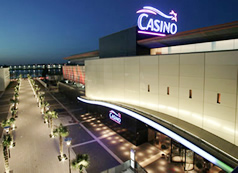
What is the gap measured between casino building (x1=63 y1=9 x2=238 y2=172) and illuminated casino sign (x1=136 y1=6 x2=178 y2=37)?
1.17 feet

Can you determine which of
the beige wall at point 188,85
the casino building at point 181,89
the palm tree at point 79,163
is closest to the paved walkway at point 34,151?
the palm tree at point 79,163

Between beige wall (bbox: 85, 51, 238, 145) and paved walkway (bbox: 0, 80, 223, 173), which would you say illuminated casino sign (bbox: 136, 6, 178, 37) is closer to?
beige wall (bbox: 85, 51, 238, 145)

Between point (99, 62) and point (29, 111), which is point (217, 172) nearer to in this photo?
point (99, 62)

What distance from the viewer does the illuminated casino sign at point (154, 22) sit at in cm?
1894

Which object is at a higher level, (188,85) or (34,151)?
(188,85)

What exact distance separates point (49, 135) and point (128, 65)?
13.9 meters

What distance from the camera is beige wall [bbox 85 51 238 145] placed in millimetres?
10695

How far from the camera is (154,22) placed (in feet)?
67.2

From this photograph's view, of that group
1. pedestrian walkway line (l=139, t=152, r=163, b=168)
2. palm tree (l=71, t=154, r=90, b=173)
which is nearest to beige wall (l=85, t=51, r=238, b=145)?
pedestrian walkway line (l=139, t=152, r=163, b=168)

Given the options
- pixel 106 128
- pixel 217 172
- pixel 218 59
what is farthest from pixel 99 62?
pixel 217 172

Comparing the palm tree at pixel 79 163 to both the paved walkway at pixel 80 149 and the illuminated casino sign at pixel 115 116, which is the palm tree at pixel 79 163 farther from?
the illuminated casino sign at pixel 115 116

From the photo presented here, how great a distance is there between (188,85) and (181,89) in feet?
2.55

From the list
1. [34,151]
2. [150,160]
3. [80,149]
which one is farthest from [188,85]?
[34,151]

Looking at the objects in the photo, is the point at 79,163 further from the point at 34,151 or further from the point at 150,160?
the point at 34,151
